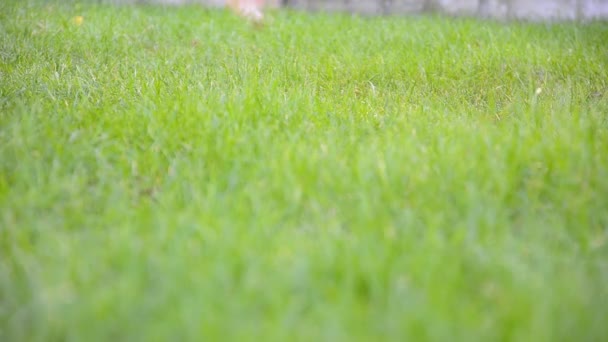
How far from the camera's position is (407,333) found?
1684mm

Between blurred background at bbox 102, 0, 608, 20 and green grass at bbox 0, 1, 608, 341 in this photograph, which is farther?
blurred background at bbox 102, 0, 608, 20

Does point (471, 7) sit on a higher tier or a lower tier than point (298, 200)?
higher

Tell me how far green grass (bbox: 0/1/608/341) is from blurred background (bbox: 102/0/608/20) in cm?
304

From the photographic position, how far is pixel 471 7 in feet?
23.8

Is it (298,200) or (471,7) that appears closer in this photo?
(298,200)

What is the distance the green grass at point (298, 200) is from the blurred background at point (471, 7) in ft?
9.98

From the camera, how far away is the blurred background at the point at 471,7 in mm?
6934

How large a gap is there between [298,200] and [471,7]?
5555 millimetres

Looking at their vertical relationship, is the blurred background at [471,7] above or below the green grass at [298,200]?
above

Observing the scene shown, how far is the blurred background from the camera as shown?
6.93 m

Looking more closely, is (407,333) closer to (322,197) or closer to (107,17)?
(322,197)

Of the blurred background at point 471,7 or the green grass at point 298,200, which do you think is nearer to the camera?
the green grass at point 298,200

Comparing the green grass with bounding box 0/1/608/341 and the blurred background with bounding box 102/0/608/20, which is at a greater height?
the blurred background with bounding box 102/0/608/20

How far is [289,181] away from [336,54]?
2463 mm
